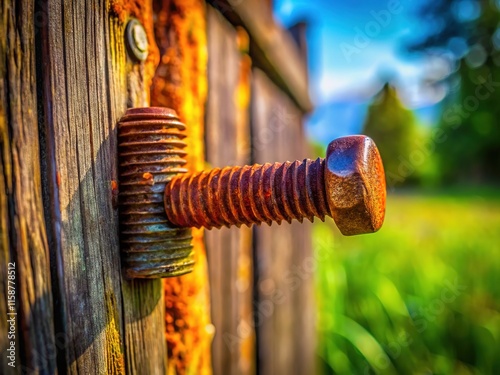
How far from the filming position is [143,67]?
2.39 feet

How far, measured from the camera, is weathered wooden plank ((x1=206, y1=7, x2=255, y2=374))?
1.25m

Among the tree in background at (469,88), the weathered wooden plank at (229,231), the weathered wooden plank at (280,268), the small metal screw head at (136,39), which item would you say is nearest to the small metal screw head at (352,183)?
the small metal screw head at (136,39)

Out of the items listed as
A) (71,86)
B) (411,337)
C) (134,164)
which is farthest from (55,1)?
(411,337)

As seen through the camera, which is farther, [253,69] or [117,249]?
[253,69]

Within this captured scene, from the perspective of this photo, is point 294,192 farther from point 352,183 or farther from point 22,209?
point 22,209

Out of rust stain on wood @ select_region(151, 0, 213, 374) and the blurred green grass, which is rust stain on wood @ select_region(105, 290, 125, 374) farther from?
the blurred green grass

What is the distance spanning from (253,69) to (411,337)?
2085mm

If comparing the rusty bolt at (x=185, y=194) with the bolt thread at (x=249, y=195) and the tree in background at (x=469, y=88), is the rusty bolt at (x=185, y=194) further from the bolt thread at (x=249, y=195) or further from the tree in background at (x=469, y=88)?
the tree in background at (x=469, y=88)

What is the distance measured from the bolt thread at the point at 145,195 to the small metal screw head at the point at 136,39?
0.11 m

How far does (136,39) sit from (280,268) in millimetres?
1594

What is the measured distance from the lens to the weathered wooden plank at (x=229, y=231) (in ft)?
4.11

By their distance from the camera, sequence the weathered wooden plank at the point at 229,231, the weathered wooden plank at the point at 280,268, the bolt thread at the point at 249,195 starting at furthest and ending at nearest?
1. the weathered wooden plank at the point at 280,268
2. the weathered wooden plank at the point at 229,231
3. the bolt thread at the point at 249,195

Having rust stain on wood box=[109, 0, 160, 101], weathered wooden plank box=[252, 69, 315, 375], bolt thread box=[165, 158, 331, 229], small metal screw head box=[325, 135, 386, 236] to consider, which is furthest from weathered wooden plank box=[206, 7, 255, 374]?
small metal screw head box=[325, 135, 386, 236]

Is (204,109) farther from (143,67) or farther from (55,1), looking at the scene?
(55,1)
